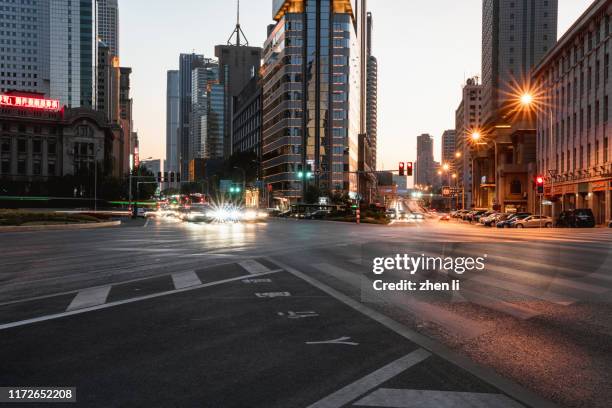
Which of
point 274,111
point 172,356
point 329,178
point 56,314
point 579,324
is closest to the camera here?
point 172,356

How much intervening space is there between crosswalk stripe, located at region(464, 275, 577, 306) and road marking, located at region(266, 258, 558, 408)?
352cm

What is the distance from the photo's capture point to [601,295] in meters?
10.2

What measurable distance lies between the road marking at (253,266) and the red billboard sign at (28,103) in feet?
380

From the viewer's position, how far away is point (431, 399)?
4734 millimetres

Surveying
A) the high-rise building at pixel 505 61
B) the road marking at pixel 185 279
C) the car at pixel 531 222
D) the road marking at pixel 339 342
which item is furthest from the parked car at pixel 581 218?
the road marking at pixel 339 342

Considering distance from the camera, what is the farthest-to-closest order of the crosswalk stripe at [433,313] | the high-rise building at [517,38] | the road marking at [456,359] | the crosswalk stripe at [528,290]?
the high-rise building at [517,38] → the crosswalk stripe at [528,290] → the crosswalk stripe at [433,313] → the road marking at [456,359]

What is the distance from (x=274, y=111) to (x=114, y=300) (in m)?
123

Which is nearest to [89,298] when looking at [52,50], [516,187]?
[516,187]

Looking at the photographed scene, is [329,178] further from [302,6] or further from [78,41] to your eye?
[78,41]

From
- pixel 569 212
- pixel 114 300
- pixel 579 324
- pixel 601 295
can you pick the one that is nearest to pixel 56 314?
pixel 114 300

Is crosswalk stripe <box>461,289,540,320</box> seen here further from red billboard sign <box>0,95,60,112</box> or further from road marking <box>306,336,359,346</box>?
red billboard sign <box>0,95,60,112</box>

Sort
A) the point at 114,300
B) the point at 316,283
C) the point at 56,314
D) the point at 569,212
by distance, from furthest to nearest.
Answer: the point at 569,212 < the point at 316,283 < the point at 114,300 < the point at 56,314

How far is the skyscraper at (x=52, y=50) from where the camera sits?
170875 mm

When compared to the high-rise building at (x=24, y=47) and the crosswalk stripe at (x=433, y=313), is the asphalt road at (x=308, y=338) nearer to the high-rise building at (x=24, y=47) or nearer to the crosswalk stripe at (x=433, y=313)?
the crosswalk stripe at (x=433, y=313)
